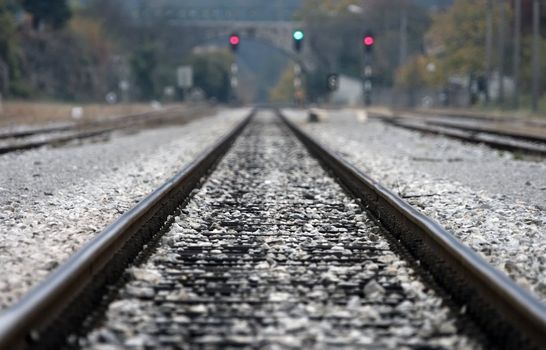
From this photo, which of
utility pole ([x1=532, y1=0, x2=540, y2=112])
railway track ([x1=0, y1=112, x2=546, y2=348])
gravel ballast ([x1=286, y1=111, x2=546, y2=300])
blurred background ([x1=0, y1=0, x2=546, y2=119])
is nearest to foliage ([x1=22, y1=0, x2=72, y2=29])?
blurred background ([x1=0, y1=0, x2=546, y2=119])

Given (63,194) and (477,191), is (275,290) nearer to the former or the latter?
(63,194)

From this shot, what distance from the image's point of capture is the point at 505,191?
11.7 meters

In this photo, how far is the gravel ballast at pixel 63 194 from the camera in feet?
20.8

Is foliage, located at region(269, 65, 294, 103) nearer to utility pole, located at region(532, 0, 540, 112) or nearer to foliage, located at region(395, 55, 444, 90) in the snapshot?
foliage, located at region(395, 55, 444, 90)

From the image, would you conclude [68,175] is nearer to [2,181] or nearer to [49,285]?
[2,181]

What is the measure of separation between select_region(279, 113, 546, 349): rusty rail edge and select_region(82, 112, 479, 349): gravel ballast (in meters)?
0.14

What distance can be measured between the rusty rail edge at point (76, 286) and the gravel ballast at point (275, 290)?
0.46 feet

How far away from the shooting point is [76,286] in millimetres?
4996

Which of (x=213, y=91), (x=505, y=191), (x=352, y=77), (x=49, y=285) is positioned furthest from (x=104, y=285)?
(x=213, y=91)

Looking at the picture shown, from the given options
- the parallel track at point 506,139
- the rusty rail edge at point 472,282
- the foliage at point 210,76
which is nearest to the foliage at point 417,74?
the foliage at point 210,76

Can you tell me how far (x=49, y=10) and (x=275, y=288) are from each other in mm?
67526

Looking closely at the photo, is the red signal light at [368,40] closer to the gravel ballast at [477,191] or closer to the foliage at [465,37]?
the gravel ballast at [477,191]

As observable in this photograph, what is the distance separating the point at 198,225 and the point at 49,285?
A: 3.72m

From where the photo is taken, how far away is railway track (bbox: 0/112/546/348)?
4.41 m
